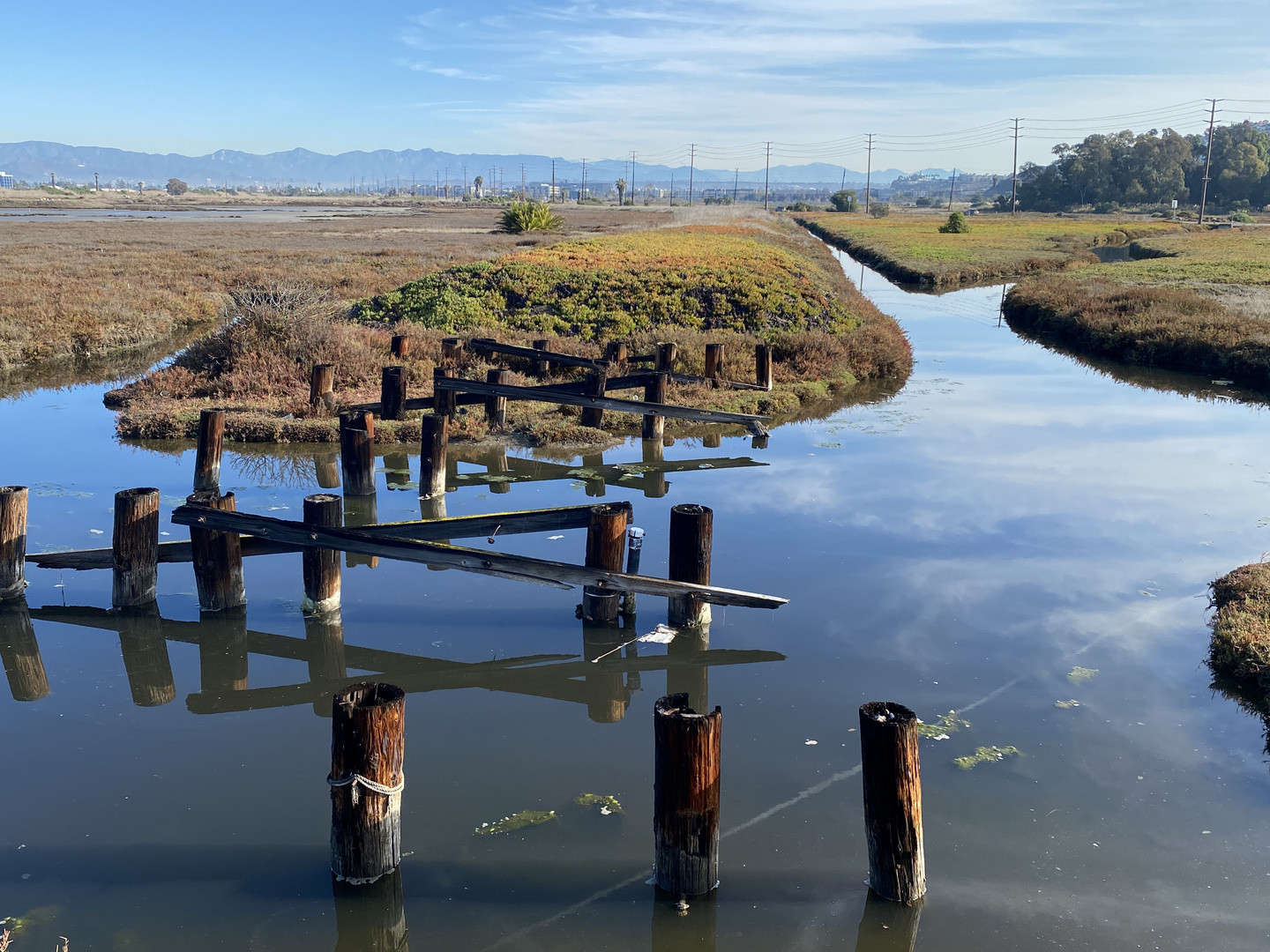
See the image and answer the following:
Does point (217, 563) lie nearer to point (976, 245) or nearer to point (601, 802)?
point (601, 802)

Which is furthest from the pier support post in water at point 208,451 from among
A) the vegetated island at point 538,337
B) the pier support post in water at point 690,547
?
the pier support post in water at point 690,547

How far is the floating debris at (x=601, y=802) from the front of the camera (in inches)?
256

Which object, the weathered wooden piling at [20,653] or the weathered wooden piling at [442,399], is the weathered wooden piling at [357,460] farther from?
the weathered wooden piling at [20,653]

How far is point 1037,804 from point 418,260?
40.8 m

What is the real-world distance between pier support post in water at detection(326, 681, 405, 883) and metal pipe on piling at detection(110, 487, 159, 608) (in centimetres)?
424

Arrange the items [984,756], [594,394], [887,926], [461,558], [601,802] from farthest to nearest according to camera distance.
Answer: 1. [594,394]
2. [461,558]
3. [984,756]
4. [601,802]
5. [887,926]

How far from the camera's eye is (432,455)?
13.2 metres

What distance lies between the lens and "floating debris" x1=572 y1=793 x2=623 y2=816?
6496mm

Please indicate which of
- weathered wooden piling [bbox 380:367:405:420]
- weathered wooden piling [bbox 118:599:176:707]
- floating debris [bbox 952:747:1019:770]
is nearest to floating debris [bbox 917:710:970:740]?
floating debris [bbox 952:747:1019:770]

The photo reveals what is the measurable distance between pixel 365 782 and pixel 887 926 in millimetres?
2904

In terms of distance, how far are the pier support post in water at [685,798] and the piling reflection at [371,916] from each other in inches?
56.3

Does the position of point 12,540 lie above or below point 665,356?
below

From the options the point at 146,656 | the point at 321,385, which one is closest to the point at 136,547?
the point at 146,656

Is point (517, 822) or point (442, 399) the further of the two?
point (442, 399)
